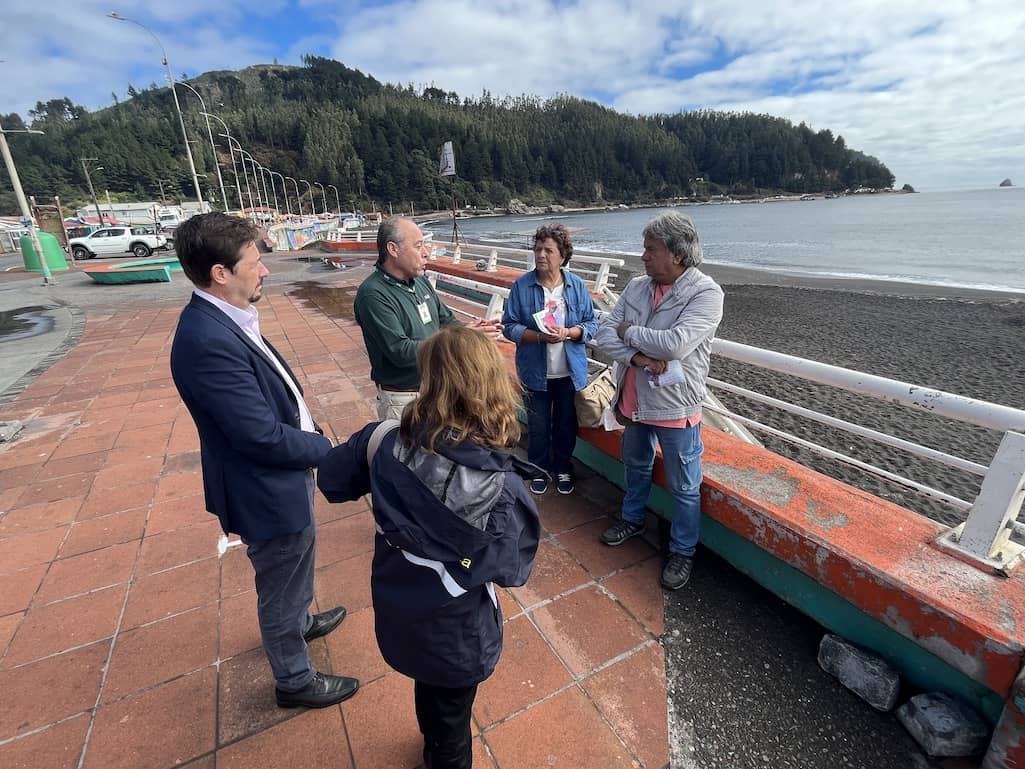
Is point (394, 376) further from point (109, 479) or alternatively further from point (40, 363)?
point (40, 363)

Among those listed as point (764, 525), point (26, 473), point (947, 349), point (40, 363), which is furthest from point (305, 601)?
point (947, 349)

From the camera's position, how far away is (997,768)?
1.42m

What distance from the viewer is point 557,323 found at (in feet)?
9.52

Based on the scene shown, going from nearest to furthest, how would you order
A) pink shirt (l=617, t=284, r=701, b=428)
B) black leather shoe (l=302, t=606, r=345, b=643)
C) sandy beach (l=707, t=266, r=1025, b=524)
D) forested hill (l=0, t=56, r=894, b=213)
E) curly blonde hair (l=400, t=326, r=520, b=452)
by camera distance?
curly blonde hair (l=400, t=326, r=520, b=452)
black leather shoe (l=302, t=606, r=345, b=643)
pink shirt (l=617, t=284, r=701, b=428)
sandy beach (l=707, t=266, r=1025, b=524)
forested hill (l=0, t=56, r=894, b=213)

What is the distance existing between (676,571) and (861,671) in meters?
0.75

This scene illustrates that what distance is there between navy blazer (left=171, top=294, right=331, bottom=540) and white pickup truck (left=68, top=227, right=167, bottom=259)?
1045 inches

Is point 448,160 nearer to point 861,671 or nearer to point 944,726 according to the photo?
point 861,671

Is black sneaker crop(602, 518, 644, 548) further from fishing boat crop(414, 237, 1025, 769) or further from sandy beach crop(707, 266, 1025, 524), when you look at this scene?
sandy beach crop(707, 266, 1025, 524)

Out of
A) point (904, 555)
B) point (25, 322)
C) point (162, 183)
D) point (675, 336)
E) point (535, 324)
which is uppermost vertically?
point (162, 183)

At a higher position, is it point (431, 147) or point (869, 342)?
point (431, 147)

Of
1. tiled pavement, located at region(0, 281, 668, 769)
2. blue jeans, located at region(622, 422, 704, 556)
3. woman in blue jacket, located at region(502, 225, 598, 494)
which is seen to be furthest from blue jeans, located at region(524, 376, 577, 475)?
blue jeans, located at region(622, 422, 704, 556)

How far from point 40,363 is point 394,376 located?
6.84 meters

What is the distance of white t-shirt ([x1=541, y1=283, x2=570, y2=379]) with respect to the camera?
115 inches

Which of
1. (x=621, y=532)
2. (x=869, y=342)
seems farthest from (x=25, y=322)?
(x=869, y=342)
